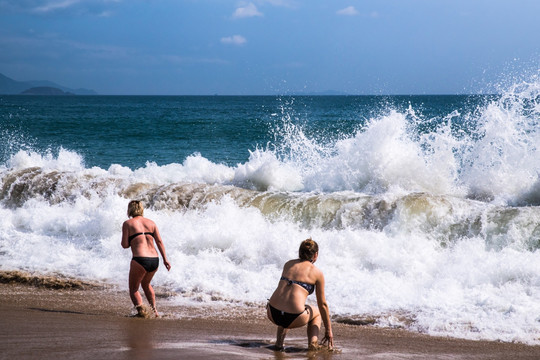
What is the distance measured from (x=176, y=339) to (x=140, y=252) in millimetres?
1216

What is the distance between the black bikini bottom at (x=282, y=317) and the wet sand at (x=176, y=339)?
10.2 inches

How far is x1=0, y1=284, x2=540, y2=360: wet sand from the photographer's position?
189 inches

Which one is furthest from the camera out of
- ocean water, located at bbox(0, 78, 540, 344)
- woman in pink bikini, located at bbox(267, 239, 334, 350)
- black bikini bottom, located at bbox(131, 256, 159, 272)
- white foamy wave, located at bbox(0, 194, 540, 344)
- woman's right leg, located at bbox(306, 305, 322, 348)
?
ocean water, located at bbox(0, 78, 540, 344)

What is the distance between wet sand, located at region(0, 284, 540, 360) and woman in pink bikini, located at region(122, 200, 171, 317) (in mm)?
299

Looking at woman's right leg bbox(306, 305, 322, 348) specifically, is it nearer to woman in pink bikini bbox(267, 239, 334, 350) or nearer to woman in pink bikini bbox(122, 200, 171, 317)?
woman in pink bikini bbox(267, 239, 334, 350)

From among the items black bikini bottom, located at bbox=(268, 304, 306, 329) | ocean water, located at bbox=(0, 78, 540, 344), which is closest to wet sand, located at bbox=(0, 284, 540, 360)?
black bikini bottom, located at bbox=(268, 304, 306, 329)

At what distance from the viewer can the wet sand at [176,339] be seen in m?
4.79

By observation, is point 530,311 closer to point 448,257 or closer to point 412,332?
point 412,332

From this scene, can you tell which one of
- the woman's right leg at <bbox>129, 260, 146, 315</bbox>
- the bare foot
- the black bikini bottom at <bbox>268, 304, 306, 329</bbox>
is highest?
the black bikini bottom at <bbox>268, 304, 306, 329</bbox>

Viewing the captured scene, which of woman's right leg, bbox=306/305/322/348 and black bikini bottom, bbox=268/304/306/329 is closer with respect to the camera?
black bikini bottom, bbox=268/304/306/329

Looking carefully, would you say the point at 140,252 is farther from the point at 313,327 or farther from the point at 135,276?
the point at 313,327

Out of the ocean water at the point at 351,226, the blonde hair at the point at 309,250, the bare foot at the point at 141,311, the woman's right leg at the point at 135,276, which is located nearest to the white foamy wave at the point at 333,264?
the ocean water at the point at 351,226

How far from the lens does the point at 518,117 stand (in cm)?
1259

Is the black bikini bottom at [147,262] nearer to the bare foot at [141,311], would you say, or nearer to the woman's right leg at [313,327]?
the bare foot at [141,311]
